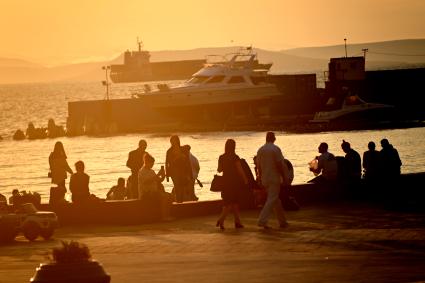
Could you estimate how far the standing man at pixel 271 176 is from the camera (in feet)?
69.4

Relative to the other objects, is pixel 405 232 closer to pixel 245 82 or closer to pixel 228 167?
pixel 228 167

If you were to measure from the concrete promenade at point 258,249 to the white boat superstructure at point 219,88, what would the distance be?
7719 centimetres

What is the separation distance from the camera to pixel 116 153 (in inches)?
3501

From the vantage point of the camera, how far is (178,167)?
25875 millimetres

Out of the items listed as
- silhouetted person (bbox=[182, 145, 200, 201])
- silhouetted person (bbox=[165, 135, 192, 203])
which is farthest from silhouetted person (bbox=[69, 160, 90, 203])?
silhouetted person (bbox=[182, 145, 200, 201])

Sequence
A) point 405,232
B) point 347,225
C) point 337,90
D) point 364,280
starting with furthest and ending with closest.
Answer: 1. point 337,90
2. point 347,225
3. point 405,232
4. point 364,280

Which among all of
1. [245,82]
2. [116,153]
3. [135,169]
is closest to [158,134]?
[245,82]

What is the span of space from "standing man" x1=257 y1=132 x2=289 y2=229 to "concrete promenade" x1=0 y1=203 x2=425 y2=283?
23 centimetres

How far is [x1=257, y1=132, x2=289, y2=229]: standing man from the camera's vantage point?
2114 centimetres

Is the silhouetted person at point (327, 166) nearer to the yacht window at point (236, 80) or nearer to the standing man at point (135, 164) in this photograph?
the standing man at point (135, 164)

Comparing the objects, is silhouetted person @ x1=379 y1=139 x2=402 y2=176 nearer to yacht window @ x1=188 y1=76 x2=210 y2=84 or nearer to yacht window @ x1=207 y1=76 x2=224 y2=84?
yacht window @ x1=207 y1=76 x2=224 y2=84

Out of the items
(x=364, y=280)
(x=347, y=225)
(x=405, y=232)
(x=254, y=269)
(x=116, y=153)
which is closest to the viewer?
(x=364, y=280)

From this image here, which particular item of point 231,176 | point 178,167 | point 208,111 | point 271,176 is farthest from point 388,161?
point 208,111

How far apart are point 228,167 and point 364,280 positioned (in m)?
7.48
